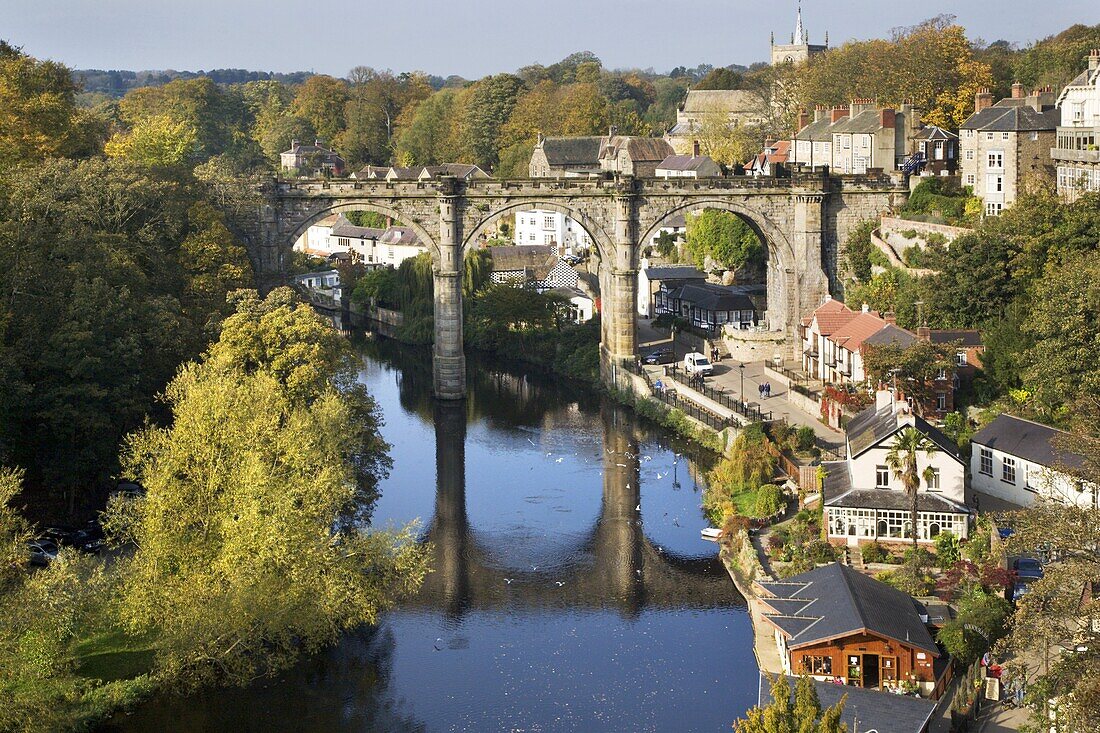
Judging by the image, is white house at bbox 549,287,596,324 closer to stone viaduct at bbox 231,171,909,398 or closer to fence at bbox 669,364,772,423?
stone viaduct at bbox 231,171,909,398

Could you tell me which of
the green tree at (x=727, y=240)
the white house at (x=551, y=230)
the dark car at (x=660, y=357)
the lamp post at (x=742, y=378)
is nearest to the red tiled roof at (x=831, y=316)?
the lamp post at (x=742, y=378)

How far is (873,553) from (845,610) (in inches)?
287

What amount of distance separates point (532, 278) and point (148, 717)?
5786cm

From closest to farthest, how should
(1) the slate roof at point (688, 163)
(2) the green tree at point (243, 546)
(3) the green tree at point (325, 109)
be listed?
(2) the green tree at point (243, 546)
(1) the slate roof at point (688, 163)
(3) the green tree at point (325, 109)

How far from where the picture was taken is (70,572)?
32.3 m

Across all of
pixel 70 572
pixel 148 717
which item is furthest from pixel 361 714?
pixel 70 572

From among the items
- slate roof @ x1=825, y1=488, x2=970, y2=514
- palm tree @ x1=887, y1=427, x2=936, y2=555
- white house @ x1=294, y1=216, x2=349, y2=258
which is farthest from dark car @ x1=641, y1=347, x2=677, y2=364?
white house @ x1=294, y1=216, x2=349, y2=258

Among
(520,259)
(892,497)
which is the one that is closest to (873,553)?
(892,497)

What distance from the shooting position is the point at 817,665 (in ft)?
111

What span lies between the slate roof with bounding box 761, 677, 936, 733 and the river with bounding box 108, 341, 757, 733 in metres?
3.41

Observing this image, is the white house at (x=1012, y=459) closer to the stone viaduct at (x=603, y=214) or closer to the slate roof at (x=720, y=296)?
the stone viaduct at (x=603, y=214)

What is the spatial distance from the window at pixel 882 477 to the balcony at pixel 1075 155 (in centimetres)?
2237

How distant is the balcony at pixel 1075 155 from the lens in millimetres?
57531

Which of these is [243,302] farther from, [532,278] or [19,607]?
[532,278]
